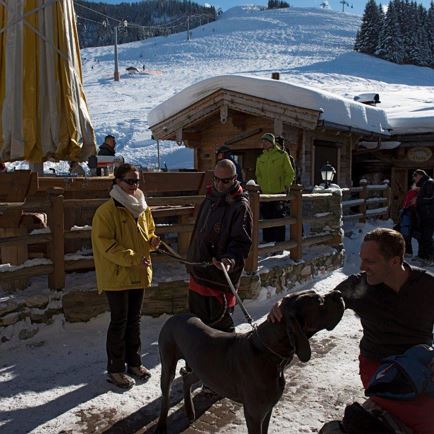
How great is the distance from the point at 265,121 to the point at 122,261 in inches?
353

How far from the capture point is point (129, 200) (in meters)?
4.05

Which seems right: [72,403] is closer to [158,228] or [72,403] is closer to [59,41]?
[158,228]

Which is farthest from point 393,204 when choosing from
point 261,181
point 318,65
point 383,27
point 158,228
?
point 383,27

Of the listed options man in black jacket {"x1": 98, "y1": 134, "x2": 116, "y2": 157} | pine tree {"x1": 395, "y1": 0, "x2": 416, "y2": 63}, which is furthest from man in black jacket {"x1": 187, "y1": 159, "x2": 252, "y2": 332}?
pine tree {"x1": 395, "y1": 0, "x2": 416, "y2": 63}

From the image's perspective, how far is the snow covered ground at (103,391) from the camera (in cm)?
362

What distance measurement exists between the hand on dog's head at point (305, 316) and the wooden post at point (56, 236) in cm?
299

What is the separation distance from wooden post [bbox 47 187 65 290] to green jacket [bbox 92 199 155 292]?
105cm

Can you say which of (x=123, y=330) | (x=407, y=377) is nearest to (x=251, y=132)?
(x=123, y=330)

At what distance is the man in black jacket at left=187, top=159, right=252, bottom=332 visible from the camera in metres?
3.93

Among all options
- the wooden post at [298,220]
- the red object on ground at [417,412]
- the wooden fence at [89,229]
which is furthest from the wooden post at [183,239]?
the red object on ground at [417,412]

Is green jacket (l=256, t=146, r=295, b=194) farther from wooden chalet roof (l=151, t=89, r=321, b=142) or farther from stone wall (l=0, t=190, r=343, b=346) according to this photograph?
wooden chalet roof (l=151, t=89, r=321, b=142)

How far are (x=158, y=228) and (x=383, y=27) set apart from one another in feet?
211

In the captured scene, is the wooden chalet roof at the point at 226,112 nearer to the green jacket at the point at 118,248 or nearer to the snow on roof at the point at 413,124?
the snow on roof at the point at 413,124

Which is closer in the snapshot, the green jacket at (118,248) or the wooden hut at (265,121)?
the green jacket at (118,248)
